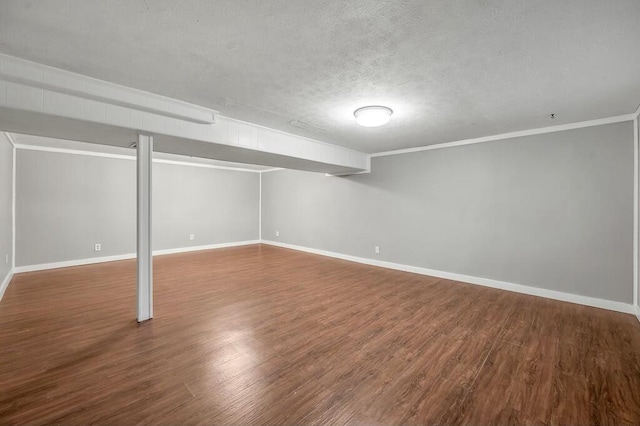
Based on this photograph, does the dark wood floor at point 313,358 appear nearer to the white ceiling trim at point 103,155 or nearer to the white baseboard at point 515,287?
the white baseboard at point 515,287

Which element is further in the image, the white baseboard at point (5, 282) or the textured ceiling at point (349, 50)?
the white baseboard at point (5, 282)

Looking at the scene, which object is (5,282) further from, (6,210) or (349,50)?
(349,50)

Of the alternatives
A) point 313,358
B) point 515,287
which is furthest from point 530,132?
point 313,358

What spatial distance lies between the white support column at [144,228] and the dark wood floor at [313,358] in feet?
0.83

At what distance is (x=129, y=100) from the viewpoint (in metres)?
2.51

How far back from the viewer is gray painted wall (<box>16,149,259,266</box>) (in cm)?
495

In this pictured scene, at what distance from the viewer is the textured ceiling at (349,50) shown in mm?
1470

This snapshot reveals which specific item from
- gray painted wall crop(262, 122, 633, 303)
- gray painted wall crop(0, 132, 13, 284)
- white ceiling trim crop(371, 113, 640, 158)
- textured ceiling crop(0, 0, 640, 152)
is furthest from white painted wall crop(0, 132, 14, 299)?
white ceiling trim crop(371, 113, 640, 158)

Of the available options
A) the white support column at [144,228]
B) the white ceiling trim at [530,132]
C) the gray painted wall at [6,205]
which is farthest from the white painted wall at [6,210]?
the white ceiling trim at [530,132]

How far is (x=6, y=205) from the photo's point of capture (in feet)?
13.4

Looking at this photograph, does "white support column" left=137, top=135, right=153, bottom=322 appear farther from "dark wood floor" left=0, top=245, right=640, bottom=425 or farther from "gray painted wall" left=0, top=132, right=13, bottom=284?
"gray painted wall" left=0, top=132, right=13, bottom=284

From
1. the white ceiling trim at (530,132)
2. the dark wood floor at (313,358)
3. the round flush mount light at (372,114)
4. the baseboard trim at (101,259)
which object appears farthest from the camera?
the baseboard trim at (101,259)

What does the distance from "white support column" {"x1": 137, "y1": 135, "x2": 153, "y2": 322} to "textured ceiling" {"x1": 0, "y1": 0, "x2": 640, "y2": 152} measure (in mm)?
735

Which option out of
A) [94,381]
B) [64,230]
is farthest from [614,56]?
[64,230]
